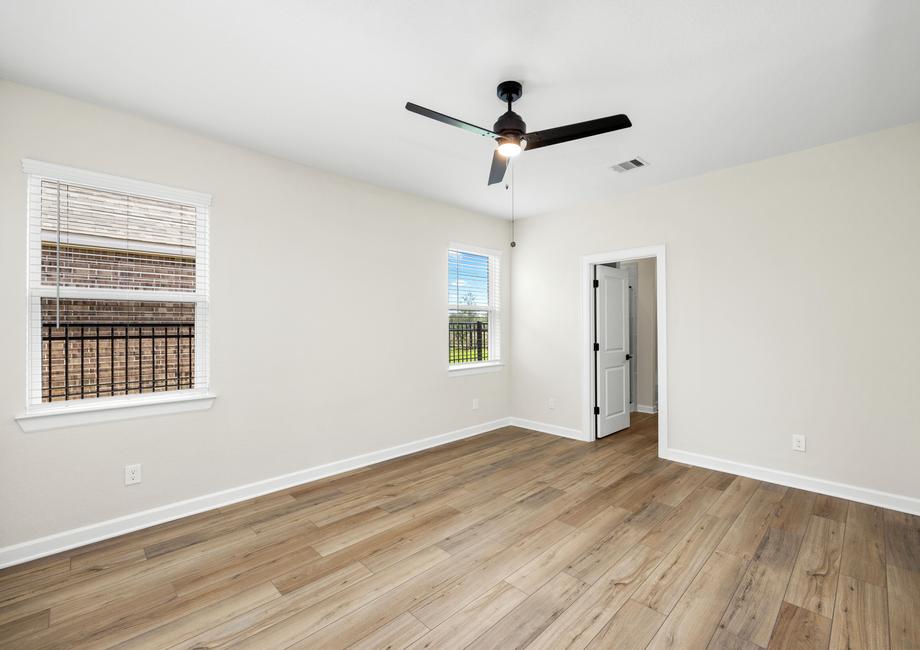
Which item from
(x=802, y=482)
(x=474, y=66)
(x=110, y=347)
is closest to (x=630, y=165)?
(x=474, y=66)

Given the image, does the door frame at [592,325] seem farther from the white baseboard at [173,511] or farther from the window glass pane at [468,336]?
the white baseboard at [173,511]

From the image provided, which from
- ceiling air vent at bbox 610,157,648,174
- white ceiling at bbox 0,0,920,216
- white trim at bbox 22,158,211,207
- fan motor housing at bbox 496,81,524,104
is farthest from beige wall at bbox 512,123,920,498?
white trim at bbox 22,158,211,207

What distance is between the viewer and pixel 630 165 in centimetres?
364

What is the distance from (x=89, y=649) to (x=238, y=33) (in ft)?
9.36

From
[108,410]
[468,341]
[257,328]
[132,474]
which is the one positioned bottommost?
[132,474]

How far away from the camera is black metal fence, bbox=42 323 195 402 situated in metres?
2.89

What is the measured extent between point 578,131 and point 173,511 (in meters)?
3.62

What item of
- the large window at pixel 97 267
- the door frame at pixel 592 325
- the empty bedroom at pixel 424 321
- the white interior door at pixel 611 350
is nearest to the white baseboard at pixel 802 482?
the empty bedroom at pixel 424 321

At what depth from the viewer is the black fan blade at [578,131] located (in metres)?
2.21

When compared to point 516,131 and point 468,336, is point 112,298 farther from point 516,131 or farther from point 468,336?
point 468,336

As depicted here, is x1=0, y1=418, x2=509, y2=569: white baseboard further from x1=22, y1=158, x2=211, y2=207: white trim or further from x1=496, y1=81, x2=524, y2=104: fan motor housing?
x1=496, y1=81, x2=524, y2=104: fan motor housing

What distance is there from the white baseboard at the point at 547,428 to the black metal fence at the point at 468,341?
931 millimetres

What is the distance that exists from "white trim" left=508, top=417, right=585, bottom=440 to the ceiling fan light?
11.4 feet

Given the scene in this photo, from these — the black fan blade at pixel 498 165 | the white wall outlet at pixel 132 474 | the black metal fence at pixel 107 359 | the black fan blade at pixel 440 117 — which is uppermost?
the black fan blade at pixel 440 117
